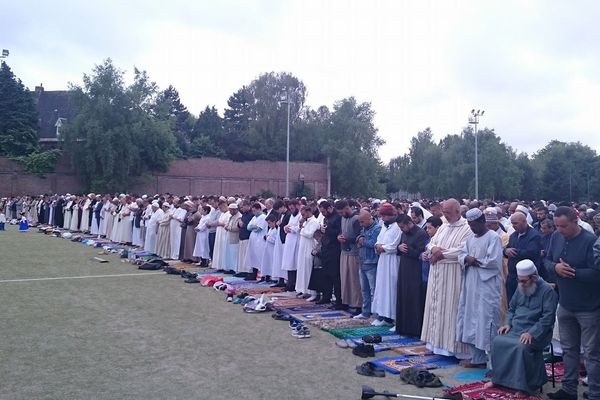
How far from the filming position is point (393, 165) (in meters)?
72.2

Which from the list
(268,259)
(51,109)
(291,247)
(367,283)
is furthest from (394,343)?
(51,109)

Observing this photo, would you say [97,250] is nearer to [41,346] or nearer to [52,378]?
[41,346]

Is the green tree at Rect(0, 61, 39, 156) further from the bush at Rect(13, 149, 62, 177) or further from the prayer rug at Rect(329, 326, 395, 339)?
the prayer rug at Rect(329, 326, 395, 339)

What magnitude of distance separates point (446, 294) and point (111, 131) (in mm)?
38493

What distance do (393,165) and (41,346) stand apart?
220 ft

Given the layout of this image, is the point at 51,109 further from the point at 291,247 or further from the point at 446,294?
the point at 446,294

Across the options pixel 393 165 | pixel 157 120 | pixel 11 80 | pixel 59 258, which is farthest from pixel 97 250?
pixel 393 165

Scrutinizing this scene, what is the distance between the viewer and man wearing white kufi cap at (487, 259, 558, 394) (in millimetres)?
5645

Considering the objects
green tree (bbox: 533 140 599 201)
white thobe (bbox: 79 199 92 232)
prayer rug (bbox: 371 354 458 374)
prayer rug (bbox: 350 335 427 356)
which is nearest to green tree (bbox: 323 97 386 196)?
green tree (bbox: 533 140 599 201)

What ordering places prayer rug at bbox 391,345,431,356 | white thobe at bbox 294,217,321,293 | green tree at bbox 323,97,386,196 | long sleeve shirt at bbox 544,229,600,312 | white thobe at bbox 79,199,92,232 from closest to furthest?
1. long sleeve shirt at bbox 544,229,600,312
2. prayer rug at bbox 391,345,431,356
3. white thobe at bbox 294,217,321,293
4. white thobe at bbox 79,199,92,232
5. green tree at bbox 323,97,386,196

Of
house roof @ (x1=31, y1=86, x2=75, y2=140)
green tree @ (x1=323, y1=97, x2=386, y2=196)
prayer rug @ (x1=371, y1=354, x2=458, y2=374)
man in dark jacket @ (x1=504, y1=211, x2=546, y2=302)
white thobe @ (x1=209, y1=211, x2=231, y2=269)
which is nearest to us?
prayer rug @ (x1=371, y1=354, x2=458, y2=374)

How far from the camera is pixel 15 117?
44.8 metres

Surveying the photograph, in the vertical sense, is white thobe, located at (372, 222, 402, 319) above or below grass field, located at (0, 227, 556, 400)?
above

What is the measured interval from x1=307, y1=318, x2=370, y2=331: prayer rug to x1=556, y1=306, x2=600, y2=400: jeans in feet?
11.6
